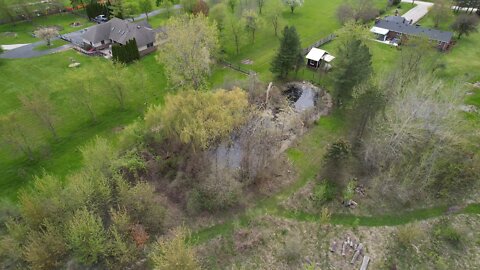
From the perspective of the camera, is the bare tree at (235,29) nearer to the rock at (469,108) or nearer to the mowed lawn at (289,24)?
the mowed lawn at (289,24)

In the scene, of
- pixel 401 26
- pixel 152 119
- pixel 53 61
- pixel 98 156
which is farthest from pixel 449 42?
pixel 53 61

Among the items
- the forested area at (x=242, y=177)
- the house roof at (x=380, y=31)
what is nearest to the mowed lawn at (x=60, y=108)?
the forested area at (x=242, y=177)

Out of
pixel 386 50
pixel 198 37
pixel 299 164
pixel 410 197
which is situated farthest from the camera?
pixel 386 50

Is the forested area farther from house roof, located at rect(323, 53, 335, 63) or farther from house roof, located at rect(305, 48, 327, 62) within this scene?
house roof, located at rect(305, 48, 327, 62)

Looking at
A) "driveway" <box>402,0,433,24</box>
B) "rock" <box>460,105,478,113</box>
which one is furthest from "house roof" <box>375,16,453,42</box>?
"rock" <box>460,105,478,113</box>

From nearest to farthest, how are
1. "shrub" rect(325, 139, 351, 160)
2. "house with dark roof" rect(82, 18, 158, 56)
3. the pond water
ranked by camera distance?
"shrub" rect(325, 139, 351, 160)
the pond water
"house with dark roof" rect(82, 18, 158, 56)

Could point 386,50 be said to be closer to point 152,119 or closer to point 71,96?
point 152,119
